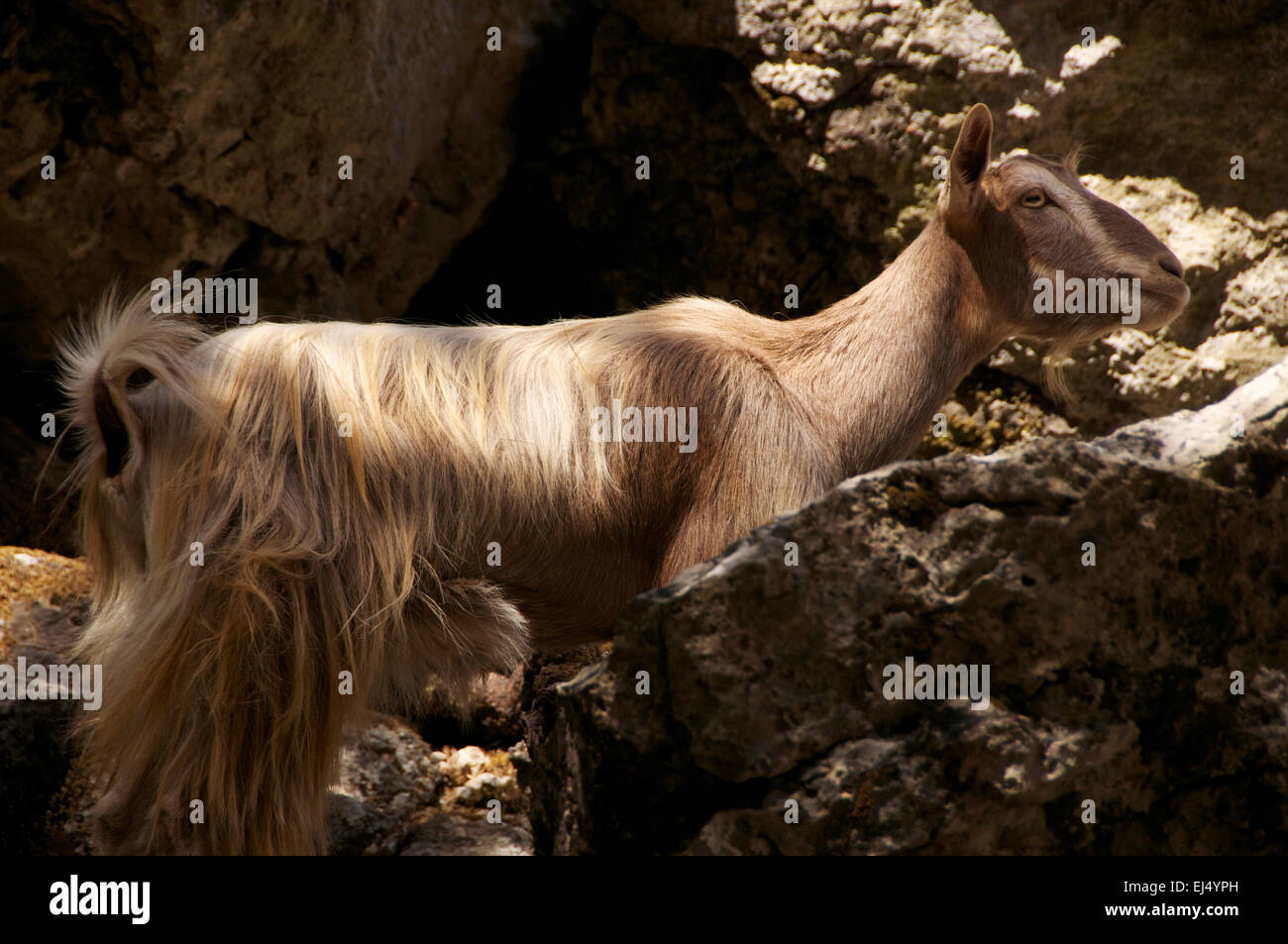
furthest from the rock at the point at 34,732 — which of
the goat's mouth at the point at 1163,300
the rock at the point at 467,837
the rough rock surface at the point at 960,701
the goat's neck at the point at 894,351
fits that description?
the goat's mouth at the point at 1163,300

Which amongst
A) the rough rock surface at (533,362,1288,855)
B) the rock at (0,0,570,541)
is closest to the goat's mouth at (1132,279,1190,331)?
the rough rock surface at (533,362,1288,855)

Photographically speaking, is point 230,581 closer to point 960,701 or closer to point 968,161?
point 960,701

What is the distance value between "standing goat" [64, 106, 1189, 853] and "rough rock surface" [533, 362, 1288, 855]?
99cm

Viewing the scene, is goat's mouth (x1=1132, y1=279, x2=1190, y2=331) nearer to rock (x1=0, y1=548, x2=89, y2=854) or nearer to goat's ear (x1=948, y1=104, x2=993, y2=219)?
goat's ear (x1=948, y1=104, x2=993, y2=219)

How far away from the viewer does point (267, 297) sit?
5.30m

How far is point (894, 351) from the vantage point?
Answer: 4293 millimetres

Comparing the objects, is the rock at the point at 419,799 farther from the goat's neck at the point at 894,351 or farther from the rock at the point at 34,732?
the goat's neck at the point at 894,351

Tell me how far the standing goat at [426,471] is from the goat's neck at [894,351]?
1 cm

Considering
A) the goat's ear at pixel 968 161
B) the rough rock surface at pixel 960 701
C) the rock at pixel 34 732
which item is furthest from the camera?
the goat's ear at pixel 968 161

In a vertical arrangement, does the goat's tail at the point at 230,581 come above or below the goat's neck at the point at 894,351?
below

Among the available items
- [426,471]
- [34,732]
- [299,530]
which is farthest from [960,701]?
[34,732]

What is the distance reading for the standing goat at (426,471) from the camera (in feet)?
10.8
